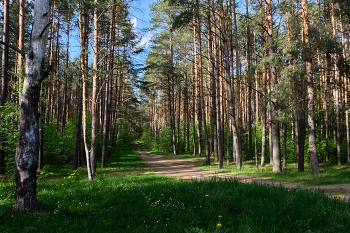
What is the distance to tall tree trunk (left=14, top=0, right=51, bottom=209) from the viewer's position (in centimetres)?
404

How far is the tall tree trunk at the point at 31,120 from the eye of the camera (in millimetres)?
4043

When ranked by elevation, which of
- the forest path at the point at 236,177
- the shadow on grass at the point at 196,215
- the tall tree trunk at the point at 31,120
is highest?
the tall tree trunk at the point at 31,120

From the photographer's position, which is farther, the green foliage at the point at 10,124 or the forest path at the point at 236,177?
the green foliage at the point at 10,124

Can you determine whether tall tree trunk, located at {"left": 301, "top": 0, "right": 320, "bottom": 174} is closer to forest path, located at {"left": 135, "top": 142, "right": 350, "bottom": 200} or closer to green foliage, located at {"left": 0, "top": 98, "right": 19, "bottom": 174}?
forest path, located at {"left": 135, "top": 142, "right": 350, "bottom": 200}

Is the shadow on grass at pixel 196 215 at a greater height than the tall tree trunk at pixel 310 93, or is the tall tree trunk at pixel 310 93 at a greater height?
the tall tree trunk at pixel 310 93

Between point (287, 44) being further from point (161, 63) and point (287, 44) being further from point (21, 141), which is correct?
point (161, 63)

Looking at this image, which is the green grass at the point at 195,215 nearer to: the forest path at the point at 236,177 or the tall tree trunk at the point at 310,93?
the forest path at the point at 236,177

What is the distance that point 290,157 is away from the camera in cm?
2045

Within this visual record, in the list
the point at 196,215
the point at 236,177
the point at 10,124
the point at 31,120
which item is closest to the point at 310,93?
the point at 236,177

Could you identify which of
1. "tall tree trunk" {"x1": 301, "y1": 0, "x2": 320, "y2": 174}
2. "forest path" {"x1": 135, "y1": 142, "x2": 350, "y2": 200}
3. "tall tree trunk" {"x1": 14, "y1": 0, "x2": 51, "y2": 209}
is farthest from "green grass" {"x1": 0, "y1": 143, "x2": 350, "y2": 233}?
"tall tree trunk" {"x1": 301, "y1": 0, "x2": 320, "y2": 174}

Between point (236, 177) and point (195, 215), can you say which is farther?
point (236, 177)

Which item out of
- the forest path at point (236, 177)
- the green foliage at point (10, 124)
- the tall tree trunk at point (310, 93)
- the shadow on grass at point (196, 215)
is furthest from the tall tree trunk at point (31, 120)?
the tall tree trunk at point (310, 93)

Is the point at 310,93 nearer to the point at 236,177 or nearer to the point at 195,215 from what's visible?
the point at 236,177

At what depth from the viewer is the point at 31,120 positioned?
4.19 metres
